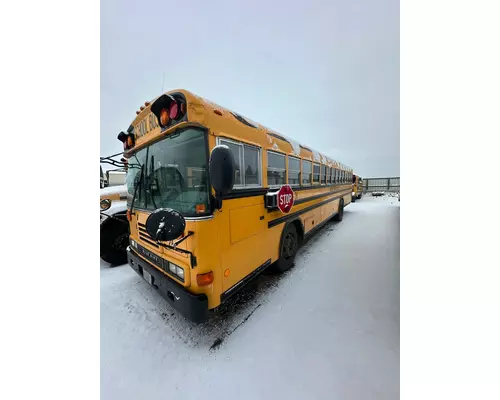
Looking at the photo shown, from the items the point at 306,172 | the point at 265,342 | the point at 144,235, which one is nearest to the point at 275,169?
the point at 306,172

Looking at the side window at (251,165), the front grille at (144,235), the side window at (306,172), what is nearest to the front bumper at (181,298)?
the front grille at (144,235)

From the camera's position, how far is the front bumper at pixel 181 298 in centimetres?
169

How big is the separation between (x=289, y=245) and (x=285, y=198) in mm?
931

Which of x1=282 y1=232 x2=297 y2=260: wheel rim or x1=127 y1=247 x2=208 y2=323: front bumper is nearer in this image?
x1=127 y1=247 x2=208 y2=323: front bumper

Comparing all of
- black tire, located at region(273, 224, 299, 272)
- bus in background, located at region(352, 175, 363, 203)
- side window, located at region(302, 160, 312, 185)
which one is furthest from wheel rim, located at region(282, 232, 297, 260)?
bus in background, located at region(352, 175, 363, 203)

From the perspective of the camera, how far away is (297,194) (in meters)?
3.38

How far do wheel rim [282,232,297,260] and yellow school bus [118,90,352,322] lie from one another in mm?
238

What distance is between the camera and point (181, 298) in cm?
176

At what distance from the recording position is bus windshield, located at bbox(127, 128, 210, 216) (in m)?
1.71

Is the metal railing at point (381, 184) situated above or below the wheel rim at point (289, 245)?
above

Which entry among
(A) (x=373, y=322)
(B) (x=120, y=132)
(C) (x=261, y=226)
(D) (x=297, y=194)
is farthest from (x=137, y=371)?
(D) (x=297, y=194)

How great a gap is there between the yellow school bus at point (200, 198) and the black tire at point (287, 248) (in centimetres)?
13

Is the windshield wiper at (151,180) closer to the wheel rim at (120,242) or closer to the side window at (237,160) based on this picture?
the side window at (237,160)

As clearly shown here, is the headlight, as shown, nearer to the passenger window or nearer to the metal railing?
the passenger window
